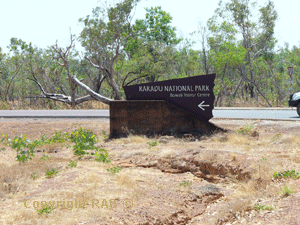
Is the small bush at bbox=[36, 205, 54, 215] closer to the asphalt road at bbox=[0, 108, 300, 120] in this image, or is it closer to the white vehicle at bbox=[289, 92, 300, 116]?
the asphalt road at bbox=[0, 108, 300, 120]

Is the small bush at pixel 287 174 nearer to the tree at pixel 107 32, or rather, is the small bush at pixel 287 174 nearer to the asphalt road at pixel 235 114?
the asphalt road at pixel 235 114

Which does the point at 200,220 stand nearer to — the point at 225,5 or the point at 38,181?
the point at 38,181

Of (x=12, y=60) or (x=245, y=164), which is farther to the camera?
(x=12, y=60)

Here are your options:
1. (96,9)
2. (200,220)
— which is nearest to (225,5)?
(96,9)

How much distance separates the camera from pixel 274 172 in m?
6.34

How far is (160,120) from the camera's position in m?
12.0

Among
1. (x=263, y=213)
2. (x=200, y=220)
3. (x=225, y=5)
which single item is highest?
(x=225, y=5)

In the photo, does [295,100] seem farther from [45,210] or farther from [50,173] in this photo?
[45,210]

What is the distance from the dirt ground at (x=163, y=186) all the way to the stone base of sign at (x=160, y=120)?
1.54m

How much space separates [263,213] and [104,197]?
2496 mm

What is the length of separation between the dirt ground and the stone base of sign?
1545mm

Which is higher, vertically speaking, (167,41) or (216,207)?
(167,41)

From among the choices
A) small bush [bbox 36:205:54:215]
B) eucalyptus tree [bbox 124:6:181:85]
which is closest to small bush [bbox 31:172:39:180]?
small bush [bbox 36:205:54:215]

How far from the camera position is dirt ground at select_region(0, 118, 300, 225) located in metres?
5.02
